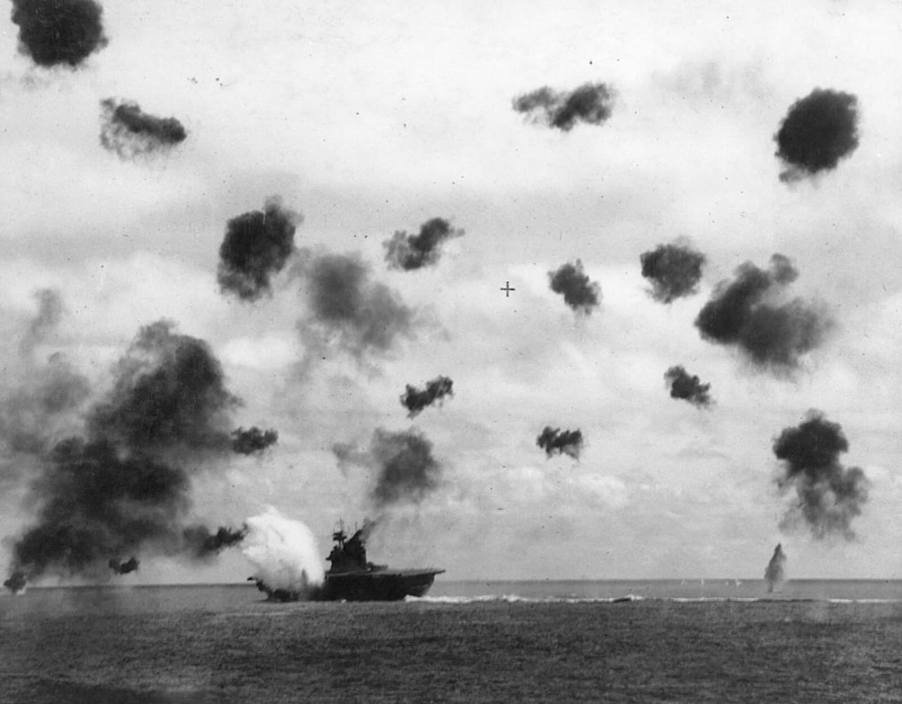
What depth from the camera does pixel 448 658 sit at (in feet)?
305

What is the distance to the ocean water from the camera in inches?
2901

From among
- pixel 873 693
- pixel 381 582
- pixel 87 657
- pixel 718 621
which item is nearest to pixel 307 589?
pixel 381 582

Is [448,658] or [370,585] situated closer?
[448,658]

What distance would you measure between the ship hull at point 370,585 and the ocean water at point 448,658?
32.2 ft

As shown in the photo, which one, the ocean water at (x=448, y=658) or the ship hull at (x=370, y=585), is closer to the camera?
the ocean water at (x=448, y=658)

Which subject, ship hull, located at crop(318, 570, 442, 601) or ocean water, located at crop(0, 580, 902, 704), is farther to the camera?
ship hull, located at crop(318, 570, 442, 601)

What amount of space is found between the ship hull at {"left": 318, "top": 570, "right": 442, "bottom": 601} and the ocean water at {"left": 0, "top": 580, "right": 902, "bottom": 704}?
32.2 feet

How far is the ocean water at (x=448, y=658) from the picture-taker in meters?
73.7

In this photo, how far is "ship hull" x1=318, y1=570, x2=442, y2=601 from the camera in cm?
16238

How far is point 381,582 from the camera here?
536 ft

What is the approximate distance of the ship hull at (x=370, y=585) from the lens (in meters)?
162

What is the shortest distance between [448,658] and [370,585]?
72.4m

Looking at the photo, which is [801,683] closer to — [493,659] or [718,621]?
[493,659]

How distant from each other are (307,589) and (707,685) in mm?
94610
